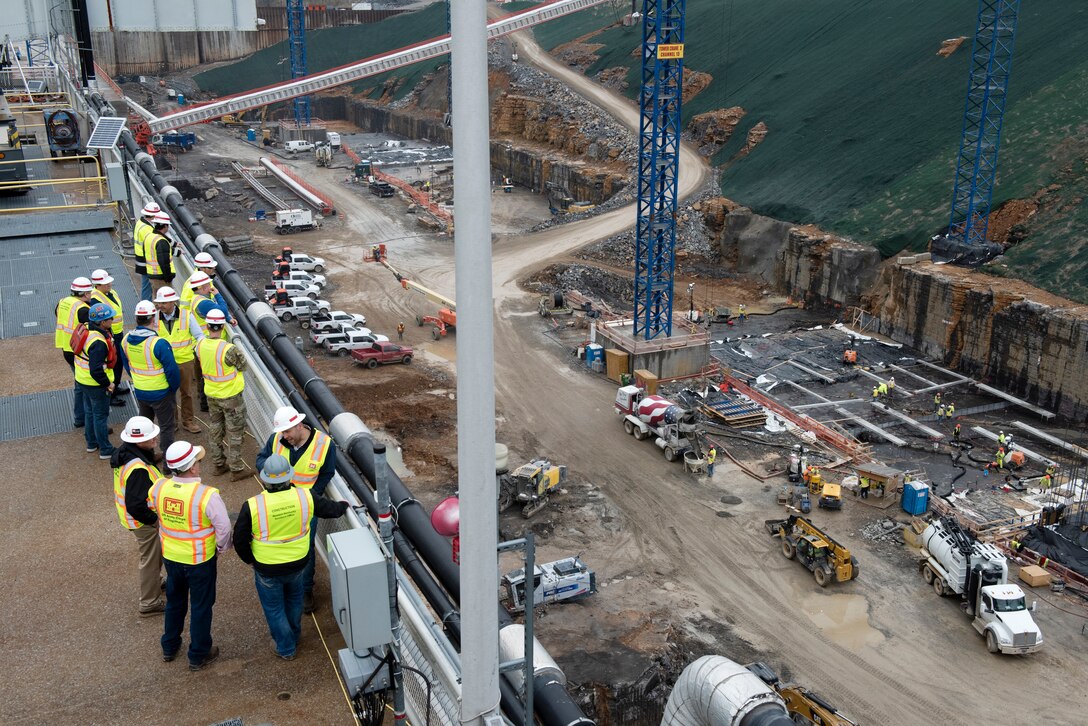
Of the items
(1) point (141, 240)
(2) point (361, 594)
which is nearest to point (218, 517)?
(2) point (361, 594)

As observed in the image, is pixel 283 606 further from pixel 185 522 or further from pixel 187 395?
pixel 187 395

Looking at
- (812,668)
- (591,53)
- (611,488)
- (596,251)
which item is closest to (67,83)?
(596,251)

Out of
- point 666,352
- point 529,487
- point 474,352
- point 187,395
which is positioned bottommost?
point 529,487

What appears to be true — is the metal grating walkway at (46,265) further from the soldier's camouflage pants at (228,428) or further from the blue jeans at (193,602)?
the blue jeans at (193,602)

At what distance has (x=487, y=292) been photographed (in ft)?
15.1

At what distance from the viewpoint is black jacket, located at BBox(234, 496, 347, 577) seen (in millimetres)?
7012

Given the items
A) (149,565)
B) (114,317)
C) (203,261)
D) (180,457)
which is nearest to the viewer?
(180,457)

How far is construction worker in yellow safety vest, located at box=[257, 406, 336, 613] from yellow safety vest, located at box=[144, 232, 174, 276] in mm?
7739

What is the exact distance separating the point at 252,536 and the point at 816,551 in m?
17.5

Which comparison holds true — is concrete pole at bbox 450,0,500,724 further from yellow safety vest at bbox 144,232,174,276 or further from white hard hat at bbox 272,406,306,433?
yellow safety vest at bbox 144,232,174,276

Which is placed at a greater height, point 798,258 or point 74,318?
point 74,318

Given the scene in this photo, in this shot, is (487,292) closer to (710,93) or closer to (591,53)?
(710,93)

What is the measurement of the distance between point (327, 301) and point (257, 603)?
112ft

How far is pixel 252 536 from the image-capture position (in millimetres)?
7066
